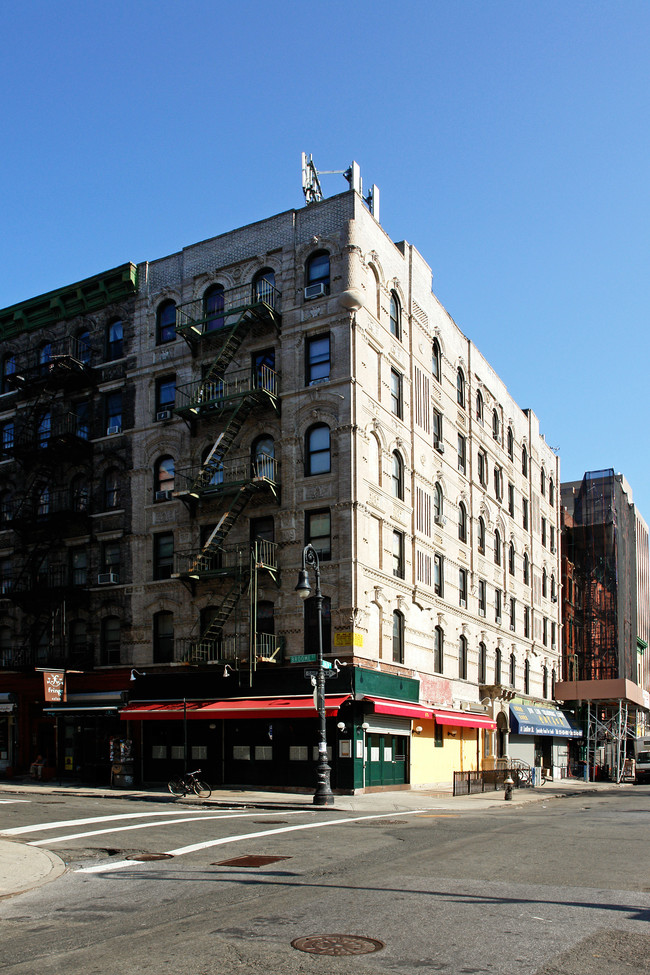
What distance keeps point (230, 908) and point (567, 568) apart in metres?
57.9

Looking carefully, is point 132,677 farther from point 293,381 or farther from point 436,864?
point 436,864

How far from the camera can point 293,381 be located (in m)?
32.5

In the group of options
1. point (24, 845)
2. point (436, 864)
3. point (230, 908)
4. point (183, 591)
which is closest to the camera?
point (230, 908)

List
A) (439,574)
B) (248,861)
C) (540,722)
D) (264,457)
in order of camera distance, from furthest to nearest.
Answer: (540,722), (439,574), (264,457), (248,861)

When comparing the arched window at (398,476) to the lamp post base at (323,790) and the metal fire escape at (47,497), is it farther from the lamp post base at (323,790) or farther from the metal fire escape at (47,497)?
the metal fire escape at (47,497)

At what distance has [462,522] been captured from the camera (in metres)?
42.3

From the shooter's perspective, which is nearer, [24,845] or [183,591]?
[24,845]

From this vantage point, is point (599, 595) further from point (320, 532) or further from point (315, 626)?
point (315, 626)

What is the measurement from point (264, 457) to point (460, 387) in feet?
50.9

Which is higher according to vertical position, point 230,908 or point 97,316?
point 97,316

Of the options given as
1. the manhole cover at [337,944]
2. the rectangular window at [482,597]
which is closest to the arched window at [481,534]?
the rectangular window at [482,597]

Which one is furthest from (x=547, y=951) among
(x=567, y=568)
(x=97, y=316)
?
(x=567, y=568)

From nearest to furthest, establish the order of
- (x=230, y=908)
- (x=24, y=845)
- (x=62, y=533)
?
1. (x=230, y=908)
2. (x=24, y=845)
3. (x=62, y=533)

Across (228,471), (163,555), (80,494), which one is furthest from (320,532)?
(80,494)
